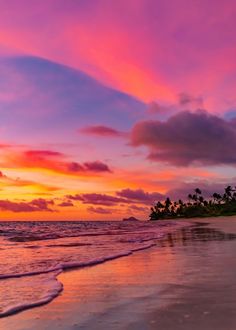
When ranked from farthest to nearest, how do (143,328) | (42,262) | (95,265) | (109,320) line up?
1. (42,262)
2. (95,265)
3. (109,320)
4. (143,328)

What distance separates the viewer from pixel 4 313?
325 inches

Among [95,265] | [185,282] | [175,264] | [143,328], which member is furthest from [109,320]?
[95,265]

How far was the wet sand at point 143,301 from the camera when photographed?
23.1ft

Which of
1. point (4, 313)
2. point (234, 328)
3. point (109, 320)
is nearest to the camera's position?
point (234, 328)

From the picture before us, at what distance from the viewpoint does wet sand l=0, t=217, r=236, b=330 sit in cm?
705

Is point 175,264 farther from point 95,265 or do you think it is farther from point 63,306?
point 63,306

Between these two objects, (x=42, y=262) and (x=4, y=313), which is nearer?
(x=4, y=313)

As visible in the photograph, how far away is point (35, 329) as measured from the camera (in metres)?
7.06

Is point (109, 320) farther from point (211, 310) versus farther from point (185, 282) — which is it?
point (185, 282)

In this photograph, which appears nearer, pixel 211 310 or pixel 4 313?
pixel 211 310

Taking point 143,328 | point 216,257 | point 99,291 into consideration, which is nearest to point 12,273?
point 99,291

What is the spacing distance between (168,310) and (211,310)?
77cm

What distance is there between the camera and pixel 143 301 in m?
8.63

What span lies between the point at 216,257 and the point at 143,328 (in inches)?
372
